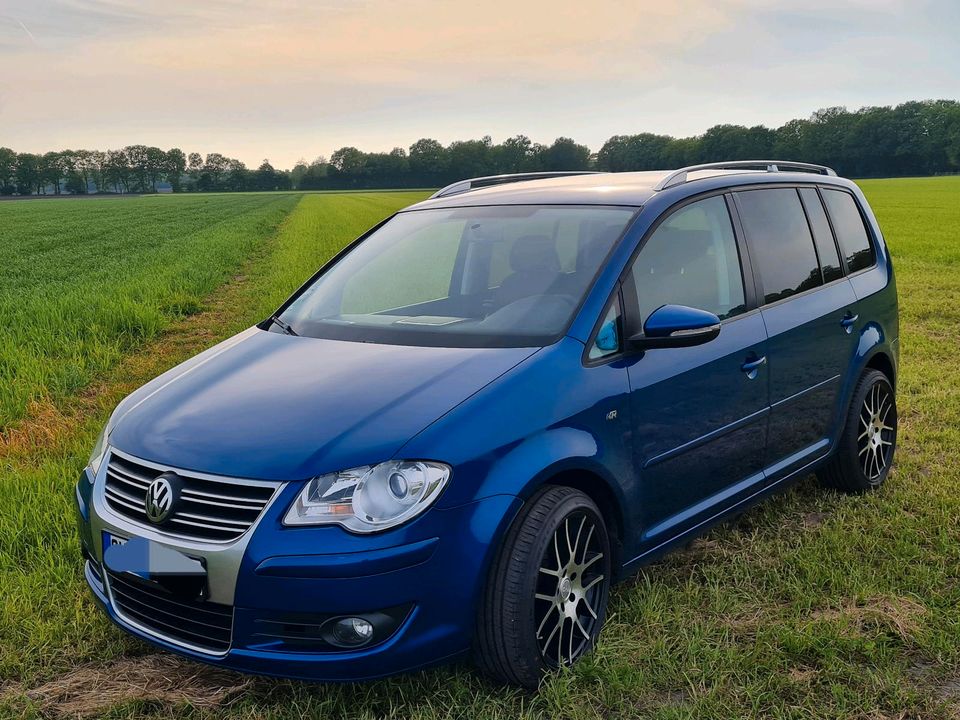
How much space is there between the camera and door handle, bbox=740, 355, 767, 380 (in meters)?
3.89

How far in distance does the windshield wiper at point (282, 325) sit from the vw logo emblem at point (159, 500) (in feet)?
3.89

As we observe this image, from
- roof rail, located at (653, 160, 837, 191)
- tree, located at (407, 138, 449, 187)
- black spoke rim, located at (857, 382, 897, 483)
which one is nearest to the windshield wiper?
roof rail, located at (653, 160, 837, 191)

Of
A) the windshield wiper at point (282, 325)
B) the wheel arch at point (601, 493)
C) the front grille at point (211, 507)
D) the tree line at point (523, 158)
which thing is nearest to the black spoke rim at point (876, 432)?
the wheel arch at point (601, 493)

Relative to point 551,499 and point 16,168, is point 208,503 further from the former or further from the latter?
Result: point 16,168

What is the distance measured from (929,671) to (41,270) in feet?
64.4

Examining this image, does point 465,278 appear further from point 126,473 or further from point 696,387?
point 126,473

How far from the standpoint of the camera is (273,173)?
164250 mm

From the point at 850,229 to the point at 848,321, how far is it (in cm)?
68

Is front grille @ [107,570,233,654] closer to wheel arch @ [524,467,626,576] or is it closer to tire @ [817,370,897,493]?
wheel arch @ [524,467,626,576]

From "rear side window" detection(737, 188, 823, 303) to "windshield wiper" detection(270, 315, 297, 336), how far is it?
2.08 meters

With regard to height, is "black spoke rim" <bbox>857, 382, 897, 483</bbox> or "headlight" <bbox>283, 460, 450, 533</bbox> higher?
"headlight" <bbox>283, 460, 450, 533</bbox>

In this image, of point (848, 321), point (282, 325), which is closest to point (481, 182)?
point (282, 325)

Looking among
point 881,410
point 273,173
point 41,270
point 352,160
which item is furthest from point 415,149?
point 881,410

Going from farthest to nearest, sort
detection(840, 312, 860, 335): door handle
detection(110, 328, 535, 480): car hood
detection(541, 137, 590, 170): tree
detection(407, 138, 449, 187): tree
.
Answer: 1. detection(407, 138, 449, 187): tree
2. detection(541, 137, 590, 170): tree
3. detection(840, 312, 860, 335): door handle
4. detection(110, 328, 535, 480): car hood
